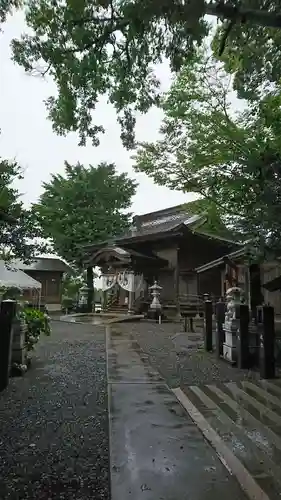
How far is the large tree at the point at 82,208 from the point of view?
22.2 meters

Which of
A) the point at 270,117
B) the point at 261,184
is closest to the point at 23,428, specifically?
the point at 261,184

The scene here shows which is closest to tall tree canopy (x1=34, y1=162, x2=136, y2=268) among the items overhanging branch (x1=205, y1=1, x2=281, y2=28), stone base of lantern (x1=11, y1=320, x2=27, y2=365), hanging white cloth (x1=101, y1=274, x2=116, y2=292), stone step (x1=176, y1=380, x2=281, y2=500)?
hanging white cloth (x1=101, y1=274, x2=116, y2=292)

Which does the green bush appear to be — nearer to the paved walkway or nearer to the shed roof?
the paved walkway

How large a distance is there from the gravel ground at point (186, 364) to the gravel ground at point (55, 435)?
1215 millimetres

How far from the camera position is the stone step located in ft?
9.08

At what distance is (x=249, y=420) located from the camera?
393 centimetres

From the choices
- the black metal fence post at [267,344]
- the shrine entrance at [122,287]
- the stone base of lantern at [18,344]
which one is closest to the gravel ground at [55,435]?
the stone base of lantern at [18,344]

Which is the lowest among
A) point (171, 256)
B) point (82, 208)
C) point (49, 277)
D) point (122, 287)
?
point (122, 287)

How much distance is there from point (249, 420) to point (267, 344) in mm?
2373

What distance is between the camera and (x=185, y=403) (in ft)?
14.7

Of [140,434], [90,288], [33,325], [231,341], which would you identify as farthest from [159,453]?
[90,288]

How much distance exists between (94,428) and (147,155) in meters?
9.28

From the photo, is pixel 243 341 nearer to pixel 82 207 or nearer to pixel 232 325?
pixel 232 325

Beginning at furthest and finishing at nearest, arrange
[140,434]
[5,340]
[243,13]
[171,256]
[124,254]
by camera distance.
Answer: [171,256], [124,254], [5,340], [140,434], [243,13]
